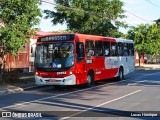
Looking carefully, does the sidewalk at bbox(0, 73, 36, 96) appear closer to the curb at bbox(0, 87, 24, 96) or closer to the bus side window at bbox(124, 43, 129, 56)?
the curb at bbox(0, 87, 24, 96)

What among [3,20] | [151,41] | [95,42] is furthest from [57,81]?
[151,41]

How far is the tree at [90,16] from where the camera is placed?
32594mm

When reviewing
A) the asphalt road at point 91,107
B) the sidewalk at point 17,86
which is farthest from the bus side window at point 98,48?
the asphalt road at point 91,107

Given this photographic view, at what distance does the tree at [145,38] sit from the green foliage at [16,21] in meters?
29.4

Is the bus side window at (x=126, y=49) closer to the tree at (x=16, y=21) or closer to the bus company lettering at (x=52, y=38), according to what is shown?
the tree at (x=16, y=21)

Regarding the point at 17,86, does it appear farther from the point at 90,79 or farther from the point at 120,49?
the point at 120,49

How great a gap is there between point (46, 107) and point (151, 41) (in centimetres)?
4127

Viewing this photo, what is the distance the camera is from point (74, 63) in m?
18.8

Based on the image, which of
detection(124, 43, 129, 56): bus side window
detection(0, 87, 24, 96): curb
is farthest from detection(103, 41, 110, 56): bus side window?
detection(0, 87, 24, 96): curb

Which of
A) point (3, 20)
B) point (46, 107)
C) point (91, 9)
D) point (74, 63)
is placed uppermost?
point (91, 9)

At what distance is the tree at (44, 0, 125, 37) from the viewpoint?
32.6 m

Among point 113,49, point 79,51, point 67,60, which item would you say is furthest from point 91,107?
point 113,49

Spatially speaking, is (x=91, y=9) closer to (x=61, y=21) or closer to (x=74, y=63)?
(x=61, y=21)

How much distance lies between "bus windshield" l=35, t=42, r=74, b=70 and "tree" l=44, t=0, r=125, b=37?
13.1 metres
